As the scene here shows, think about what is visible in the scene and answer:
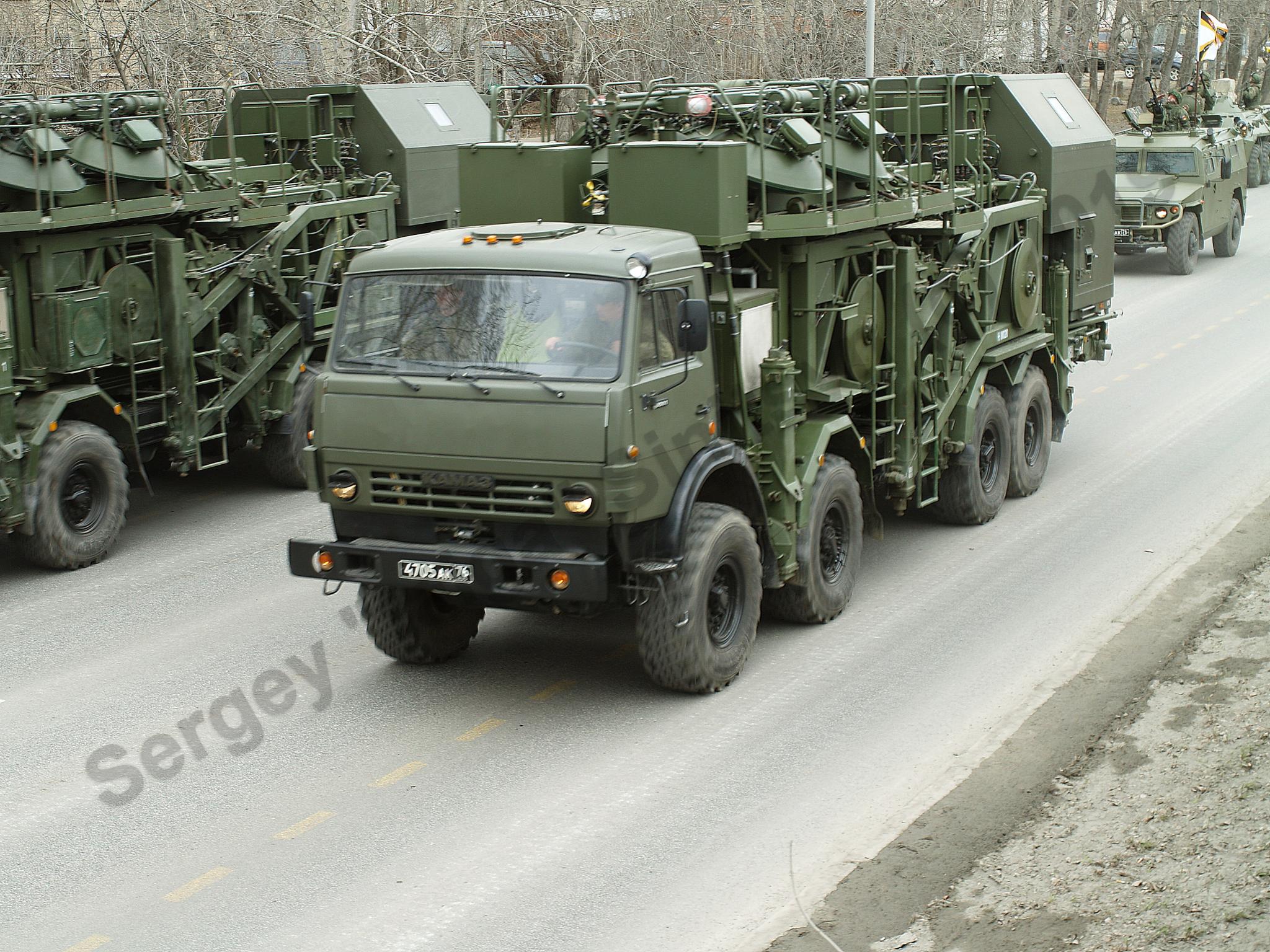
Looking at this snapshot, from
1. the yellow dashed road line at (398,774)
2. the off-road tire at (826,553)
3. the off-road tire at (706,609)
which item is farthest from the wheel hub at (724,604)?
the yellow dashed road line at (398,774)

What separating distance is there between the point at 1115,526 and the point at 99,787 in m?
7.52

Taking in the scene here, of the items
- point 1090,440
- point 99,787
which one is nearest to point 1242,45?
point 1090,440

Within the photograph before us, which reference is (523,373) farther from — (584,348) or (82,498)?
(82,498)

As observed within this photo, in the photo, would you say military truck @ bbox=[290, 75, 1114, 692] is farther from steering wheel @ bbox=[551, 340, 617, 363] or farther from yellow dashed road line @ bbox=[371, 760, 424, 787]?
yellow dashed road line @ bbox=[371, 760, 424, 787]

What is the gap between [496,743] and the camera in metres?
8.11

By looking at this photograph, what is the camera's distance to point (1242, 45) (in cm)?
5275

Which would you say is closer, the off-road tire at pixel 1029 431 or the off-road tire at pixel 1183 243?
the off-road tire at pixel 1029 431

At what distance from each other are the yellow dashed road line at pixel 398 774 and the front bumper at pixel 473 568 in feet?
2.96

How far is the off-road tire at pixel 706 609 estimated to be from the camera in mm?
8297

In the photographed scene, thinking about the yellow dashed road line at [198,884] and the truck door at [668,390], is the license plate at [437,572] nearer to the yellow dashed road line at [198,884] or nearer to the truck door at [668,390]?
the truck door at [668,390]

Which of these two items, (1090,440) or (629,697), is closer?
(629,697)

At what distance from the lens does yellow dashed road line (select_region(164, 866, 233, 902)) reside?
654 centimetres

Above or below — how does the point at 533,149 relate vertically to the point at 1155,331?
above

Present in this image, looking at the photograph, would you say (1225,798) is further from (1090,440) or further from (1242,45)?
(1242,45)
